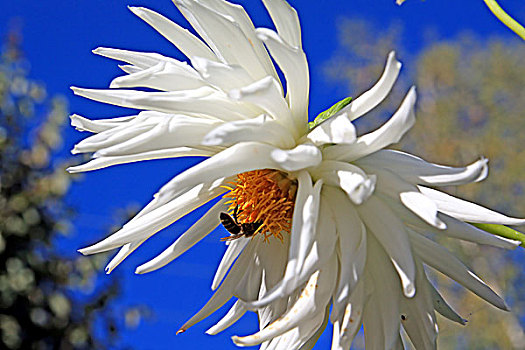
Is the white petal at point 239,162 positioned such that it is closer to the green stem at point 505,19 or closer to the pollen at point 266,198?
the pollen at point 266,198

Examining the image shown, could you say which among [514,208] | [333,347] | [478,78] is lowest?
[514,208]

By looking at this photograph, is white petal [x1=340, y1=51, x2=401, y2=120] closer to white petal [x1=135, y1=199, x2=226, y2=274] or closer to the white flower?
the white flower

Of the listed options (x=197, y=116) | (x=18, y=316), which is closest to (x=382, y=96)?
(x=197, y=116)

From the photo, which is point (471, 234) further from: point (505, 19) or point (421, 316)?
point (505, 19)

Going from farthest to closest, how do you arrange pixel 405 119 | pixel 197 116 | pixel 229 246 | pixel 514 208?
pixel 514 208 < pixel 229 246 < pixel 197 116 < pixel 405 119

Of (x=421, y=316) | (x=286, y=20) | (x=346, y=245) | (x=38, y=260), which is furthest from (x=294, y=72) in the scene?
(x=38, y=260)

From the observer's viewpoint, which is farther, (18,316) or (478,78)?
(478,78)

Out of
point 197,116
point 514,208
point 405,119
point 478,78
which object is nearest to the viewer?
point 405,119

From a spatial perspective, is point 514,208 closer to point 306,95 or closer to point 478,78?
point 478,78
